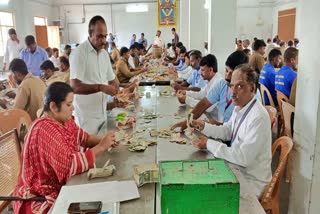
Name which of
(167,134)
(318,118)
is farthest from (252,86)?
(167,134)

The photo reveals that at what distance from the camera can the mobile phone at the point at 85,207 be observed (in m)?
1.27

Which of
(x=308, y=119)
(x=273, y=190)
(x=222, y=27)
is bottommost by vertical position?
(x=273, y=190)

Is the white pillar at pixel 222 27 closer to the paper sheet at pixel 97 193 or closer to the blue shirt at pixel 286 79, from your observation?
the blue shirt at pixel 286 79

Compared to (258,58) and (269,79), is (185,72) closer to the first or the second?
(258,58)

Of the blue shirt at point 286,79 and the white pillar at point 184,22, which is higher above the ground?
the white pillar at point 184,22

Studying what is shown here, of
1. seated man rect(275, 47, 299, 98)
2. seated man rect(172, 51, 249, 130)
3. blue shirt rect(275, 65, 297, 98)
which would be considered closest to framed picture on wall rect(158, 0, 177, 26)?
seated man rect(275, 47, 299, 98)

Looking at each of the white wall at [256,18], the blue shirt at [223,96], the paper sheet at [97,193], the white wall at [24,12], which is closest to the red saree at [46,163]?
the paper sheet at [97,193]

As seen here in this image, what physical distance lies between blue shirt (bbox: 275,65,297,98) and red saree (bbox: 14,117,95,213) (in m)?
3.15

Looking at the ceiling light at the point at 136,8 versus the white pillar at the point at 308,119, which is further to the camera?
the ceiling light at the point at 136,8

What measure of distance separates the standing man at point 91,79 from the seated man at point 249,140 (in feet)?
4.18

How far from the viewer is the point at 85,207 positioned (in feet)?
4.23

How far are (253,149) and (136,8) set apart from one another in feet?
50.5

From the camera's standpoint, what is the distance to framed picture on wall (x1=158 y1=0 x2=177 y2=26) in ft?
41.9

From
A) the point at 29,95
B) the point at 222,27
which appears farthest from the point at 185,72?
the point at 29,95
